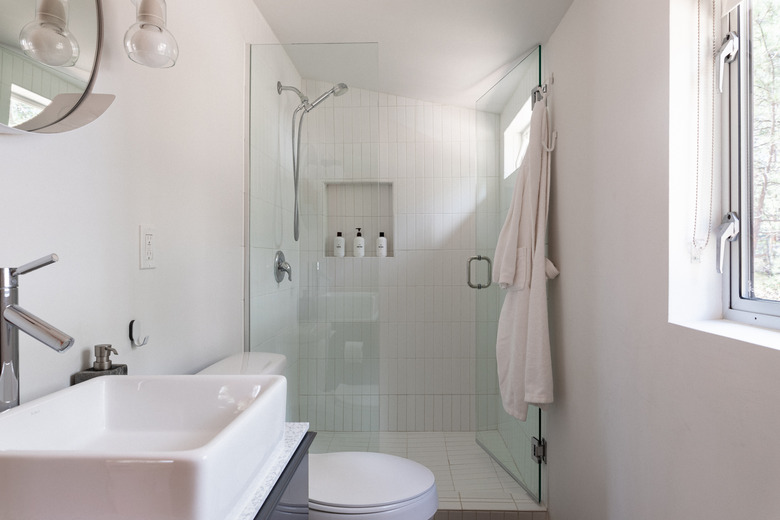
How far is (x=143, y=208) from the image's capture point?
1.36m


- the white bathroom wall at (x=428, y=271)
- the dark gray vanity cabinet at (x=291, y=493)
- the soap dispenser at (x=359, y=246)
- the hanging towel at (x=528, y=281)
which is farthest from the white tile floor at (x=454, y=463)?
the dark gray vanity cabinet at (x=291, y=493)

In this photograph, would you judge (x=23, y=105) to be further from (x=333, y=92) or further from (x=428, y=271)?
(x=428, y=271)

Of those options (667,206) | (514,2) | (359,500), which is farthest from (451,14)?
(359,500)

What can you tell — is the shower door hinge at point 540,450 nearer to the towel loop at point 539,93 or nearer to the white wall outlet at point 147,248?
the towel loop at point 539,93

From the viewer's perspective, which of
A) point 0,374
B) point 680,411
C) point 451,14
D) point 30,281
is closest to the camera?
point 0,374

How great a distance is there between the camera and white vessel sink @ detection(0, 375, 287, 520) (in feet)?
2.00

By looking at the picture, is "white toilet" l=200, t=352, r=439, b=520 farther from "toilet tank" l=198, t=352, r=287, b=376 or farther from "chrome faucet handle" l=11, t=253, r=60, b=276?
"chrome faucet handle" l=11, t=253, r=60, b=276

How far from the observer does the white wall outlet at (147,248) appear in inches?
53.2

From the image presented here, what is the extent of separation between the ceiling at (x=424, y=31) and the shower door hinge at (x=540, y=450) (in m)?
1.76

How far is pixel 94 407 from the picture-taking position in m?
1.02

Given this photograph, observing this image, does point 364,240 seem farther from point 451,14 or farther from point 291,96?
point 451,14

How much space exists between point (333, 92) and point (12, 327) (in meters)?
1.56

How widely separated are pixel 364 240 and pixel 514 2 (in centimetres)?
114

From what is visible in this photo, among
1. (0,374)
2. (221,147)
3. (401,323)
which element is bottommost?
(401,323)
